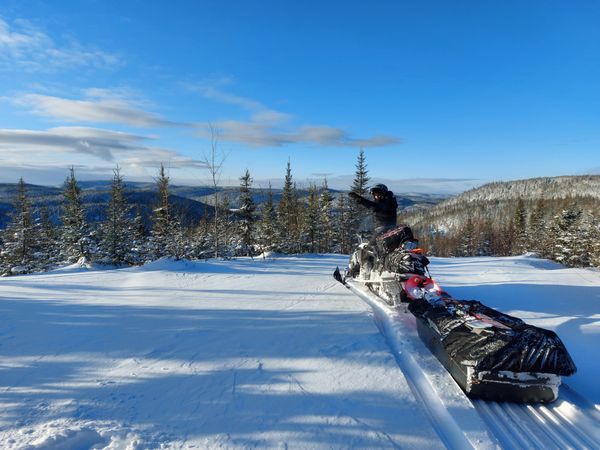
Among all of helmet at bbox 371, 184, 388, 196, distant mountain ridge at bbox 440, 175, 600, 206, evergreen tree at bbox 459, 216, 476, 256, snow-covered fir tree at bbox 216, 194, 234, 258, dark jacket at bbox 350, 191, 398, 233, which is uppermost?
distant mountain ridge at bbox 440, 175, 600, 206

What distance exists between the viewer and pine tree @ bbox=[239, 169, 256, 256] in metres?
28.1

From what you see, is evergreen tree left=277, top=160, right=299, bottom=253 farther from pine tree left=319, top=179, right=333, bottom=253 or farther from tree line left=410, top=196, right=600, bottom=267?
tree line left=410, top=196, right=600, bottom=267

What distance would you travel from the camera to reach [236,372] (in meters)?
3.18

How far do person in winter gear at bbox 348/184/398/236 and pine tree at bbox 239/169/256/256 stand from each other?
2186 centimetres

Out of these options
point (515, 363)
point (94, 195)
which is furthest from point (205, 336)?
point (94, 195)

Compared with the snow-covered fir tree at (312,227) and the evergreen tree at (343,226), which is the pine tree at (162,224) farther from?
the evergreen tree at (343,226)

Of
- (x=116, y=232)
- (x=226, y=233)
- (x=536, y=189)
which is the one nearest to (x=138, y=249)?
(x=116, y=232)

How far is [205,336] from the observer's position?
13.3ft

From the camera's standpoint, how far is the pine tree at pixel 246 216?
28.1 m

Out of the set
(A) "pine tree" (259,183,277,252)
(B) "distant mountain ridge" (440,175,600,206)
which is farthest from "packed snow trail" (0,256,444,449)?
(B) "distant mountain ridge" (440,175,600,206)

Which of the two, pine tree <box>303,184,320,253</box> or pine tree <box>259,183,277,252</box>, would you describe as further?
pine tree <box>303,184,320,253</box>

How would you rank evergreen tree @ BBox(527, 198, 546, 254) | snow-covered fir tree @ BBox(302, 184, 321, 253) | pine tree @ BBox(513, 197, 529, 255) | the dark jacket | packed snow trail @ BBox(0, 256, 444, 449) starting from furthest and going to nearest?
1. pine tree @ BBox(513, 197, 529, 255)
2. evergreen tree @ BBox(527, 198, 546, 254)
3. snow-covered fir tree @ BBox(302, 184, 321, 253)
4. the dark jacket
5. packed snow trail @ BBox(0, 256, 444, 449)

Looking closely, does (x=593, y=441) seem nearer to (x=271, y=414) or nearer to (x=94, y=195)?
(x=271, y=414)

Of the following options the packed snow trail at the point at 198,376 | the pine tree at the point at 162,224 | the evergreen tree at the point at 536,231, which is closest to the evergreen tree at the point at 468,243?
the evergreen tree at the point at 536,231
